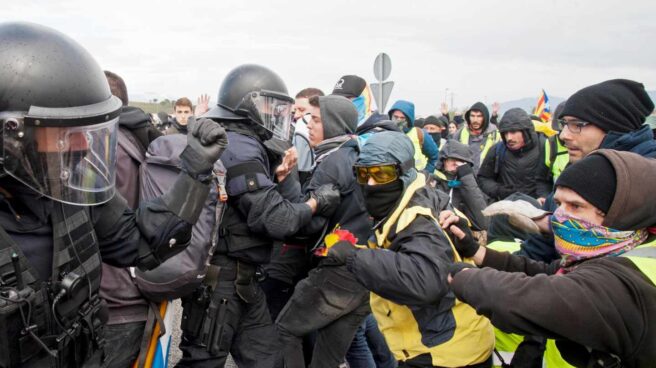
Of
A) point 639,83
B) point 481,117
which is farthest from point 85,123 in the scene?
point 481,117

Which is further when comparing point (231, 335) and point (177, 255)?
point (231, 335)

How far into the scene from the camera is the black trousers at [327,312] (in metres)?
2.88

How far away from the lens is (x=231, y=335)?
9.29 feet

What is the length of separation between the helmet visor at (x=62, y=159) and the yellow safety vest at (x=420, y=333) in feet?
3.98

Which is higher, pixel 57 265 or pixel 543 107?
pixel 57 265

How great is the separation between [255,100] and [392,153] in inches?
41.3

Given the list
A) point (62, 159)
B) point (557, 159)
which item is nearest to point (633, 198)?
point (62, 159)

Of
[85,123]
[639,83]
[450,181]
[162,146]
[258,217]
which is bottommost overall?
[450,181]

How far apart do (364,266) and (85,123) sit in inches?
49.8

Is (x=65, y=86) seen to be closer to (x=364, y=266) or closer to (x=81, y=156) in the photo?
(x=81, y=156)

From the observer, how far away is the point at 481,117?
7.29 metres

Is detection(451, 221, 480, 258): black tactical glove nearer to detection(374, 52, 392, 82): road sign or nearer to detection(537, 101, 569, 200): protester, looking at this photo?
detection(537, 101, 569, 200): protester

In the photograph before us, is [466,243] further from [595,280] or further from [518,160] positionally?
[518,160]

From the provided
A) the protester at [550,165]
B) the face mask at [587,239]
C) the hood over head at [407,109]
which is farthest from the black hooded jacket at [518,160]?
the face mask at [587,239]
